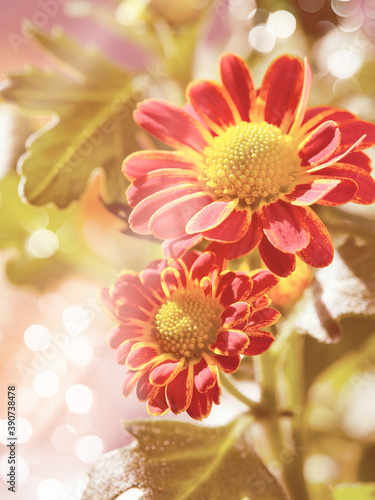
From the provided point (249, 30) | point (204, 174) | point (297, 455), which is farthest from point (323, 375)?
point (249, 30)

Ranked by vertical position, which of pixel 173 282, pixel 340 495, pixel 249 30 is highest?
pixel 249 30

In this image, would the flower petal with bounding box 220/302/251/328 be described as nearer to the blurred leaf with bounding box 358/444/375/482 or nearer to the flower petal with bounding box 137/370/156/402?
the flower petal with bounding box 137/370/156/402

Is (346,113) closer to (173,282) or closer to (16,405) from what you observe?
(173,282)

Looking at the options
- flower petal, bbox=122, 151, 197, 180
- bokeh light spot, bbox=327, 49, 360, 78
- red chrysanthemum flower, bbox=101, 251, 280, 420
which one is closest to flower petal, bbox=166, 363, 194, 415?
red chrysanthemum flower, bbox=101, 251, 280, 420

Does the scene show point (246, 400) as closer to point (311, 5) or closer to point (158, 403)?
point (158, 403)

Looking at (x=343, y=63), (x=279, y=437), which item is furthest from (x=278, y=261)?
(x=343, y=63)

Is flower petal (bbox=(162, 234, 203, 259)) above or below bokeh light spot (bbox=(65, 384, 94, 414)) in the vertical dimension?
above

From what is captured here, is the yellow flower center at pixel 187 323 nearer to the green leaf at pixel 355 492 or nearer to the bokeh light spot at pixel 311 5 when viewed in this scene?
the green leaf at pixel 355 492
